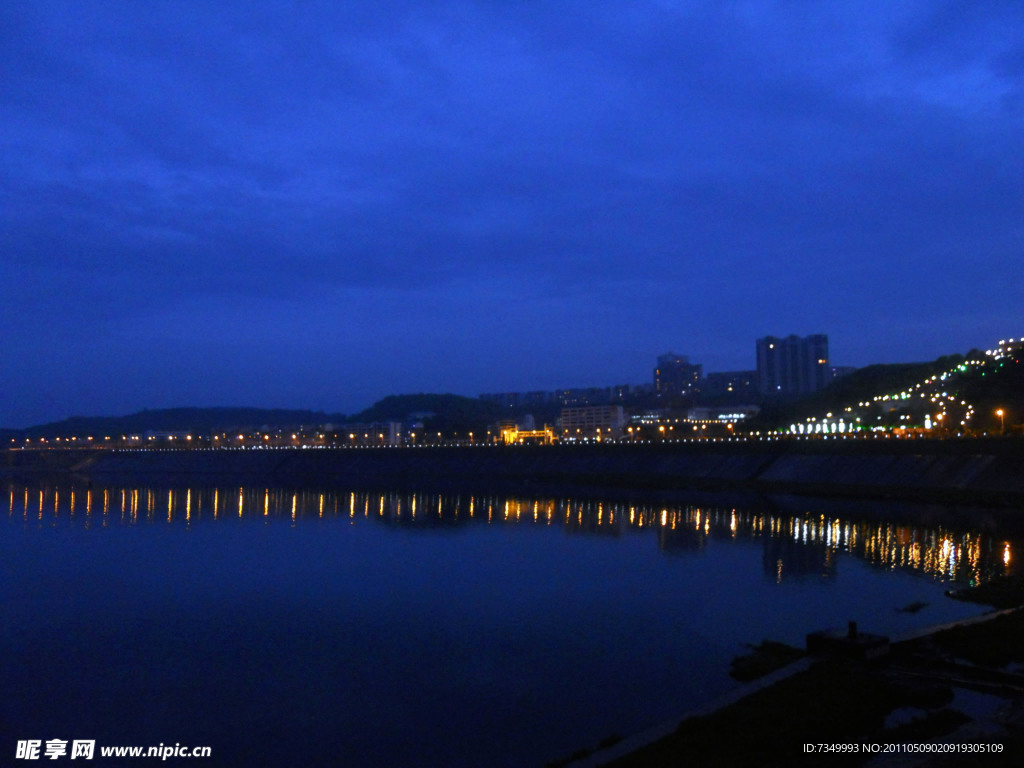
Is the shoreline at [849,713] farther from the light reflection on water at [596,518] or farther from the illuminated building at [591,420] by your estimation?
the illuminated building at [591,420]

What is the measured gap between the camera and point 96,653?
46.2 ft

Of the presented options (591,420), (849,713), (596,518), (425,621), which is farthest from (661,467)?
(591,420)

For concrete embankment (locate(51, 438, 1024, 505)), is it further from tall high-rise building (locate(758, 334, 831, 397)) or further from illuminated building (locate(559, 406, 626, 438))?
tall high-rise building (locate(758, 334, 831, 397))

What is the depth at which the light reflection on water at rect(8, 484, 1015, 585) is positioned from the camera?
73.6 ft

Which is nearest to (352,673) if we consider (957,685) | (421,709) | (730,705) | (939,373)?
(421,709)

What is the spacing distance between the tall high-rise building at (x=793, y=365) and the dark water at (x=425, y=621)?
135 meters

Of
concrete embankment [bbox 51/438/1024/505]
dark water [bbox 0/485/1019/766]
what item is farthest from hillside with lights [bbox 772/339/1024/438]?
dark water [bbox 0/485/1019/766]

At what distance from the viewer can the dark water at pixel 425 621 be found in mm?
10336

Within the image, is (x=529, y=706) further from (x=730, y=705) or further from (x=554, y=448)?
(x=554, y=448)

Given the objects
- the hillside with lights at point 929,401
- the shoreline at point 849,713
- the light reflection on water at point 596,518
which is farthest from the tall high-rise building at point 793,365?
the shoreline at point 849,713

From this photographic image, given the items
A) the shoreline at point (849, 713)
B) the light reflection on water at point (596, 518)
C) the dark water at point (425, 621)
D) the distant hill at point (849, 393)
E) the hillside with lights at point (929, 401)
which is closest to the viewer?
the shoreline at point (849, 713)

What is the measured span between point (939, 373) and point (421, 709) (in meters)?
79.7

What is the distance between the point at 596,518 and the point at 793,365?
138 m

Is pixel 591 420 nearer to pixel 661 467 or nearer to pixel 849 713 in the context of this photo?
pixel 661 467
